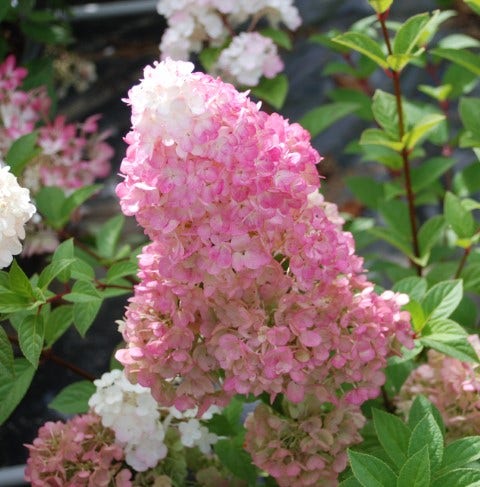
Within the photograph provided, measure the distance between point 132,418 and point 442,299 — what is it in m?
0.45

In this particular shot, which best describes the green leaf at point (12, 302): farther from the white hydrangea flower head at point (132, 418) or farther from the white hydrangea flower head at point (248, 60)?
the white hydrangea flower head at point (248, 60)

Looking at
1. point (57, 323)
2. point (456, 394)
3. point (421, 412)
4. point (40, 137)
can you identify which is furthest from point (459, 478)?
point (40, 137)

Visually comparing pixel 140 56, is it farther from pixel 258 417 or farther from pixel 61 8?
pixel 258 417

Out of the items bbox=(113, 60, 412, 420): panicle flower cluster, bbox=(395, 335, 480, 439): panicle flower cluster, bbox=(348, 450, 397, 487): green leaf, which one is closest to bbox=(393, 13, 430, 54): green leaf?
bbox=(113, 60, 412, 420): panicle flower cluster

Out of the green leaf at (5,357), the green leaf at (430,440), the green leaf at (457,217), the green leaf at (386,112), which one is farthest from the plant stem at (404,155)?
the green leaf at (5,357)

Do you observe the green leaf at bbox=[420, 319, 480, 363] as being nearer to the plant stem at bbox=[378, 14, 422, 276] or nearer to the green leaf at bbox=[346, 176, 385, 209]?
the plant stem at bbox=[378, 14, 422, 276]

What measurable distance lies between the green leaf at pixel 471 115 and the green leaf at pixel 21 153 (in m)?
0.72

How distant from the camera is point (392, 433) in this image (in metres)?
1.16

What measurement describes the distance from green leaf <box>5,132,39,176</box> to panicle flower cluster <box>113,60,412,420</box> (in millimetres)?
566

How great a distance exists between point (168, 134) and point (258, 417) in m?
0.42

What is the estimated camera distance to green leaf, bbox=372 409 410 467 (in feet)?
3.73

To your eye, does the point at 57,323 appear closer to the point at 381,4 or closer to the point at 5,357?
the point at 5,357

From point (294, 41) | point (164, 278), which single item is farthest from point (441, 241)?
point (294, 41)

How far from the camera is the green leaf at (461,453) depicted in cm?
108
